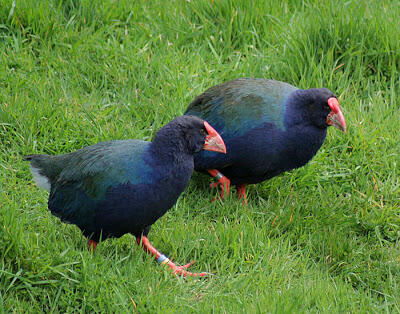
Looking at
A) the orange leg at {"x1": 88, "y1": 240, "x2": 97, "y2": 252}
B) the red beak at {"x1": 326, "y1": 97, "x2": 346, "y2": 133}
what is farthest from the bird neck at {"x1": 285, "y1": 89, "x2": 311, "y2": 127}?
the orange leg at {"x1": 88, "y1": 240, "x2": 97, "y2": 252}

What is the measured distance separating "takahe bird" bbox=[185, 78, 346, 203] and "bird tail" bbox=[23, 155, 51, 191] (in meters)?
1.02

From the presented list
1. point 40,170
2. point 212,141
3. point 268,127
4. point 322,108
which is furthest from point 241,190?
point 40,170

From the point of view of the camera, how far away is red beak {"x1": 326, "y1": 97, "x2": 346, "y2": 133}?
407 cm

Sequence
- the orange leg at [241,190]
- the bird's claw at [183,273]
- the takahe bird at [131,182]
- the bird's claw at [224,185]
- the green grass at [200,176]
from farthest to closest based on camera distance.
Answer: the orange leg at [241,190] → the bird's claw at [224,185] → the bird's claw at [183,273] → the takahe bird at [131,182] → the green grass at [200,176]

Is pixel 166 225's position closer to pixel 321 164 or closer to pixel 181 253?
pixel 181 253

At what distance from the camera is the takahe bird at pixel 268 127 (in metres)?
4.11

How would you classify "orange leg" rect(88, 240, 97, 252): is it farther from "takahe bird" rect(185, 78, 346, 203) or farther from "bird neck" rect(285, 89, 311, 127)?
A: "bird neck" rect(285, 89, 311, 127)

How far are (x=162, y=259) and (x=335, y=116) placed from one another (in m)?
1.46

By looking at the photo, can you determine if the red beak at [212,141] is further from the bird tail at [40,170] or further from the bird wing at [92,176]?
the bird tail at [40,170]

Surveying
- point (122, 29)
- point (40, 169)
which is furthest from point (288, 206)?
point (122, 29)

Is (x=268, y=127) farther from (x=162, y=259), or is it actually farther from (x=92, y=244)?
(x=92, y=244)

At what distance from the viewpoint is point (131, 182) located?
3.37 meters

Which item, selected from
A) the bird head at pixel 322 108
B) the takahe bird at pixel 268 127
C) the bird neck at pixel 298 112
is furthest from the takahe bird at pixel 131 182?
the bird head at pixel 322 108

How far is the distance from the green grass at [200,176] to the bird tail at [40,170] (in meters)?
0.20
